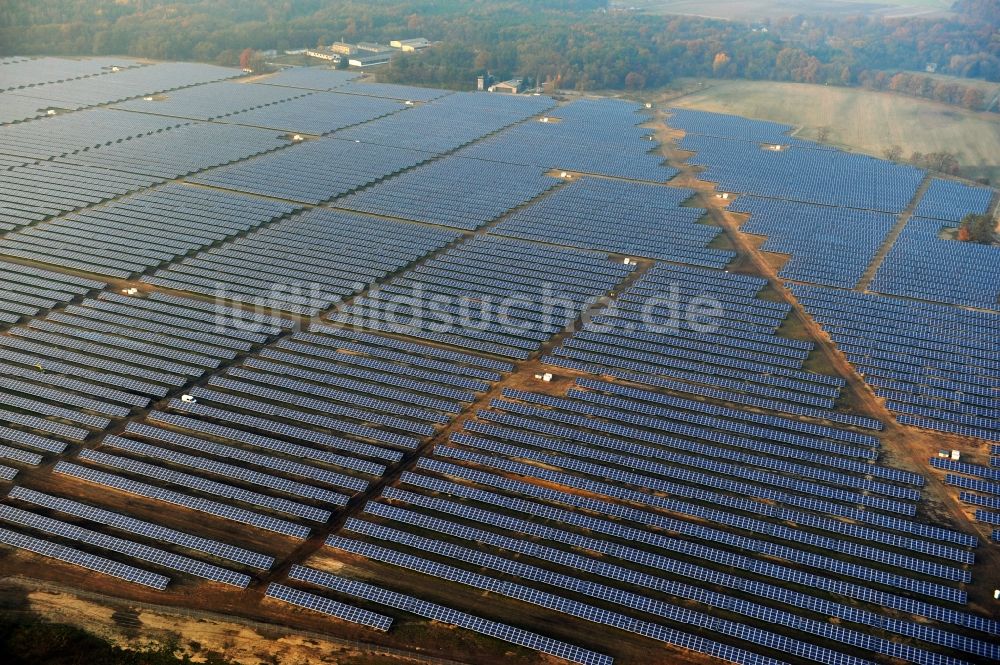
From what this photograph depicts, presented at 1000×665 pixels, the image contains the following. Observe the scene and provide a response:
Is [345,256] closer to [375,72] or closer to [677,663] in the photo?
[677,663]

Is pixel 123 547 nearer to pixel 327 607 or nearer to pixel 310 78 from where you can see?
pixel 327 607

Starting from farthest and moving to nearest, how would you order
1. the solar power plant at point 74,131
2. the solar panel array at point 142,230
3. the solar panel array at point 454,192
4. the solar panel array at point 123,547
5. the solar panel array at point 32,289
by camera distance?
the solar power plant at point 74,131
the solar panel array at point 454,192
the solar panel array at point 142,230
the solar panel array at point 32,289
the solar panel array at point 123,547

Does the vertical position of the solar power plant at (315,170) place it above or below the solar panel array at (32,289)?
above

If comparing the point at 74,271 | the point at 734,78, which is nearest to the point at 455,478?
the point at 74,271

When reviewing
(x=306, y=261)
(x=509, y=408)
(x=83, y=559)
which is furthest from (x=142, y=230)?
(x=509, y=408)

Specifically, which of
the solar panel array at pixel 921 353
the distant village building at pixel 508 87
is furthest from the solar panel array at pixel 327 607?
the distant village building at pixel 508 87

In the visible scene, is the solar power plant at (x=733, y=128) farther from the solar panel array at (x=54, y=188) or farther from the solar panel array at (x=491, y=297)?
the solar panel array at (x=54, y=188)

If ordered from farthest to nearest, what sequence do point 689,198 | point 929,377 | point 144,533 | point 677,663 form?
point 689,198
point 929,377
point 144,533
point 677,663
